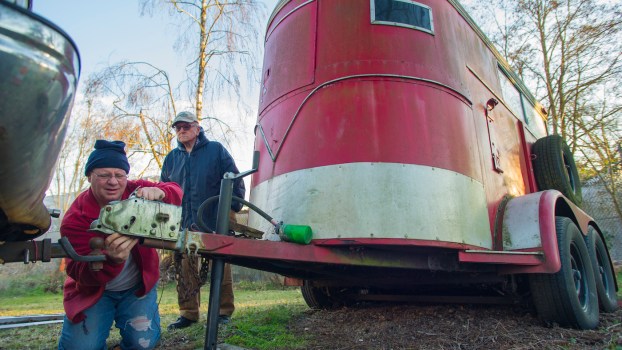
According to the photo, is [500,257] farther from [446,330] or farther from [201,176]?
[201,176]

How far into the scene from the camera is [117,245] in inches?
74.0

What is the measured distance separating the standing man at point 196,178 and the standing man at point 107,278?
3.46 ft

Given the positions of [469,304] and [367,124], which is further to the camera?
[469,304]

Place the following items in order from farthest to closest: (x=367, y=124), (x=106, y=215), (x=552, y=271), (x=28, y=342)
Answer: (x=28, y=342) < (x=552, y=271) < (x=367, y=124) < (x=106, y=215)

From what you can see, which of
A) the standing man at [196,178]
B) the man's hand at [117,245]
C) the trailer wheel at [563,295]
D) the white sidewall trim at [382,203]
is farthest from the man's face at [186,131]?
the trailer wheel at [563,295]

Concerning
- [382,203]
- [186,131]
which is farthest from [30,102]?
[186,131]

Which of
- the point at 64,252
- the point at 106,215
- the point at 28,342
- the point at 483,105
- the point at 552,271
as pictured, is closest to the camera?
the point at 64,252

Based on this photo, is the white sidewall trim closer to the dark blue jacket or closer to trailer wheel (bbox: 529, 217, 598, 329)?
trailer wheel (bbox: 529, 217, 598, 329)

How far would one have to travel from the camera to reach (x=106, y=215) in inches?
71.8

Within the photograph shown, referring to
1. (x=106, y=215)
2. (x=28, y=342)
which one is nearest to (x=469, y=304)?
(x=106, y=215)

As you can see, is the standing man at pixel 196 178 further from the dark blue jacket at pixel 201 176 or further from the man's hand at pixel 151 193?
the man's hand at pixel 151 193

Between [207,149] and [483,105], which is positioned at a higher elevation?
[483,105]

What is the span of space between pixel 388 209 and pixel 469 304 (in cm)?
213

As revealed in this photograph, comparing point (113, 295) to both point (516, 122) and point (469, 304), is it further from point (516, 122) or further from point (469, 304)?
point (516, 122)
